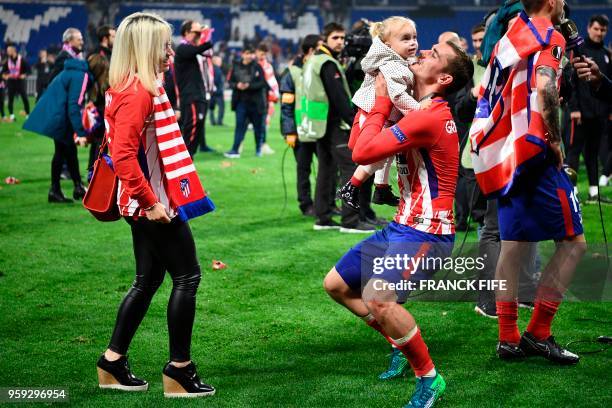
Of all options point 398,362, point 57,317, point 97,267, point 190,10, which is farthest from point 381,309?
→ point 190,10

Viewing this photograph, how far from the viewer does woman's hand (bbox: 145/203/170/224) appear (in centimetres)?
421

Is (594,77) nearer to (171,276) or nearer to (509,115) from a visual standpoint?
(509,115)

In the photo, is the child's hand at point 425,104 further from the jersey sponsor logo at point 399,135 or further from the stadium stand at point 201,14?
the stadium stand at point 201,14

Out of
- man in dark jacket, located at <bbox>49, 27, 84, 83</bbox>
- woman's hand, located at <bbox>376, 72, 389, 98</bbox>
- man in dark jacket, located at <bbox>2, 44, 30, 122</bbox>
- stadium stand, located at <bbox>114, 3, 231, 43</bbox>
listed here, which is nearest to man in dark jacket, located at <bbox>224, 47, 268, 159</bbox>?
man in dark jacket, located at <bbox>49, 27, 84, 83</bbox>

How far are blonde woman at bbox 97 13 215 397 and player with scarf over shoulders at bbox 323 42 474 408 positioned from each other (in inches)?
35.0

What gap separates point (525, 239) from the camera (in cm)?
480

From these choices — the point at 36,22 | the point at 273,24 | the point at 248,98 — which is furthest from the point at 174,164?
the point at 273,24

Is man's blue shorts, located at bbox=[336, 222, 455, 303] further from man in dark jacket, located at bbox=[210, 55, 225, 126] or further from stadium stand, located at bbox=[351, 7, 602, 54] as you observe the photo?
stadium stand, located at bbox=[351, 7, 602, 54]

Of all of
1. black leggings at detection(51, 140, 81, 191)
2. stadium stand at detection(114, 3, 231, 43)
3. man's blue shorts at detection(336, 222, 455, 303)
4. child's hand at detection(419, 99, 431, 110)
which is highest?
child's hand at detection(419, 99, 431, 110)

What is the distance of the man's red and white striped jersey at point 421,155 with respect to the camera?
13.2ft

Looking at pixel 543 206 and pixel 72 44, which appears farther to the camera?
pixel 72 44

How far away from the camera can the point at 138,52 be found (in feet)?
13.9

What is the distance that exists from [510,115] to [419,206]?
761 millimetres

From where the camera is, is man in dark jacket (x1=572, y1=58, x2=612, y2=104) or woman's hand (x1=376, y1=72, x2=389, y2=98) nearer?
woman's hand (x1=376, y1=72, x2=389, y2=98)
